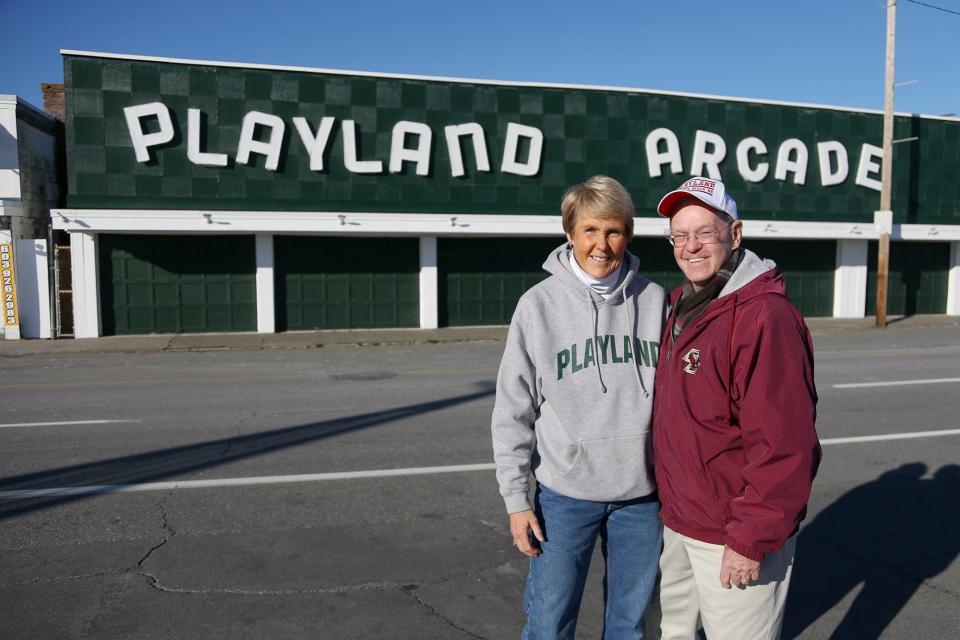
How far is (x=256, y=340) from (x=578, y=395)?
54.2ft

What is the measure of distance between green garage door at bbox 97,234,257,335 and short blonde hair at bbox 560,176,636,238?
59.0ft

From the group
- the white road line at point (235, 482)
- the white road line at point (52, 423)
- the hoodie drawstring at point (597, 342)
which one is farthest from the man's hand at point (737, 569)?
the white road line at point (52, 423)

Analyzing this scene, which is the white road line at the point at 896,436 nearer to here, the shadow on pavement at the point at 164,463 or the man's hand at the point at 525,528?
the shadow on pavement at the point at 164,463

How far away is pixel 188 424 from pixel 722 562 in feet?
24.5

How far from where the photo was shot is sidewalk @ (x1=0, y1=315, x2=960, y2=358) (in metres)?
16.8

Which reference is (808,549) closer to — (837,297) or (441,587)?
(441,587)

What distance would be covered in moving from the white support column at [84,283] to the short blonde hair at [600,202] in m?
18.2

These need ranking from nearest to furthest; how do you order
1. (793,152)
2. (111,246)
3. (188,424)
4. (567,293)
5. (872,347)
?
(567,293)
(188,424)
(872,347)
(111,246)
(793,152)

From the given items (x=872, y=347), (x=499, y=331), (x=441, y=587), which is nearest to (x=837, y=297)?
(x=872, y=347)

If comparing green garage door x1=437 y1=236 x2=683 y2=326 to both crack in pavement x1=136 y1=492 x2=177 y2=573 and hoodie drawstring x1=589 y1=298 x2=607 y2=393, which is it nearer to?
crack in pavement x1=136 y1=492 x2=177 y2=573

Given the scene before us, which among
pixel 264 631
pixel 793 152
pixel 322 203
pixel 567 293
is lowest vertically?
pixel 264 631

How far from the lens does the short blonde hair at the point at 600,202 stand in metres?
2.84

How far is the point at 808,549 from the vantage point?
5020 millimetres

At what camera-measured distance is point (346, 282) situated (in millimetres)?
20609
